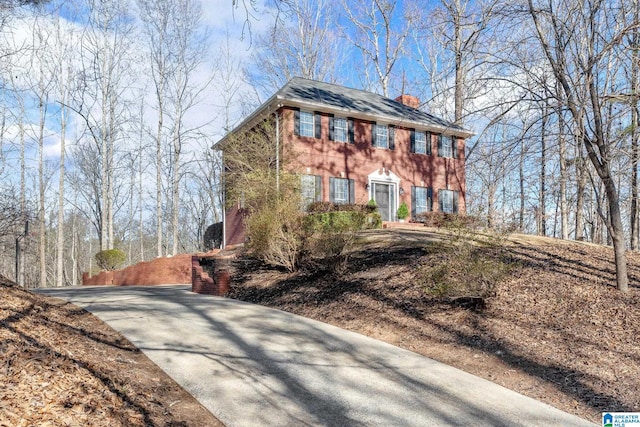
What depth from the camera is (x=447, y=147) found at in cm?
2359

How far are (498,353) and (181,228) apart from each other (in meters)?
41.4

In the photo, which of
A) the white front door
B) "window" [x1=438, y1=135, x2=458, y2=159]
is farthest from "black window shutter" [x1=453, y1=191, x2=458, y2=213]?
the white front door

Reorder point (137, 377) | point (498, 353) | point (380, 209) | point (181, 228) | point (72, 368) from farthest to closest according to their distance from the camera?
point (181, 228) < point (380, 209) < point (498, 353) < point (137, 377) < point (72, 368)

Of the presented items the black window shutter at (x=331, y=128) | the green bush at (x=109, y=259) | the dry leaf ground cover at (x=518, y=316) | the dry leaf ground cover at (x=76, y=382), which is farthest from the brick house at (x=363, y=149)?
the dry leaf ground cover at (x=76, y=382)

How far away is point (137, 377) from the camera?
Answer: 4.95m

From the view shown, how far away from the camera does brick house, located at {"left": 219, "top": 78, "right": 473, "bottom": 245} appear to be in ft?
62.8

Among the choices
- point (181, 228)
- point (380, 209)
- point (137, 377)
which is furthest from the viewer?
point (181, 228)

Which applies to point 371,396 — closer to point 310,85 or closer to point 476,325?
point 476,325

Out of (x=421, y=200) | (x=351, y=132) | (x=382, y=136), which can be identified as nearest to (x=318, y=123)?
(x=351, y=132)

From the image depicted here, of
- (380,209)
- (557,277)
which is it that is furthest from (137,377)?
(380,209)

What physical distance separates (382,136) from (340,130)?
232 cm

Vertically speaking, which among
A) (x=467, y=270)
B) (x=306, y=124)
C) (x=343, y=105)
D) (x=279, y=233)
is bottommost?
(x=467, y=270)

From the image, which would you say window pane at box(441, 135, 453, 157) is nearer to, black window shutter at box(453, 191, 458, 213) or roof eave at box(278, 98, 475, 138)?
roof eave at box(278, 98, 475, 138)

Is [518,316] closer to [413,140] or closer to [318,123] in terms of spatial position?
[318,123]
